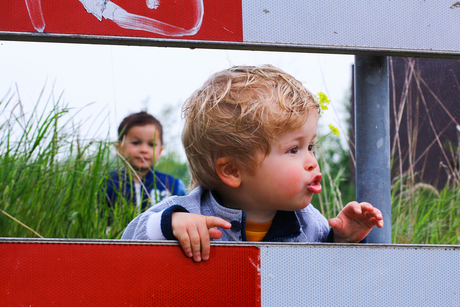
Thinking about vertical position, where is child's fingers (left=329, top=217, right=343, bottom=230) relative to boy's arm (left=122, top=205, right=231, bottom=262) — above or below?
below

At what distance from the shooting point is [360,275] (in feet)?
3.19

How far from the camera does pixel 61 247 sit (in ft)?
3.01

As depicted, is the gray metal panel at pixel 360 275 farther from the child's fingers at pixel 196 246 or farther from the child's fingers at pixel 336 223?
the child's fingers at pixel 336 223

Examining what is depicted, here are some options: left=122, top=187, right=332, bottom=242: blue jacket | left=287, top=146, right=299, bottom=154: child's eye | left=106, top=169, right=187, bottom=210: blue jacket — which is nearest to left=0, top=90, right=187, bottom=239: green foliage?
left=106, top=169, right=187, bottom=210: blue jacket

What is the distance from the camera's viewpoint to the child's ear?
1329 millimetres

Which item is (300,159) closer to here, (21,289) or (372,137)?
(372,137)

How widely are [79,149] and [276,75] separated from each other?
110cm

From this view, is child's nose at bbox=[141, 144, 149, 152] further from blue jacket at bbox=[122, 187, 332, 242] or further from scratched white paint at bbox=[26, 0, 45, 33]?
scratched white paint at bbox=[26, 0, 45, 33]

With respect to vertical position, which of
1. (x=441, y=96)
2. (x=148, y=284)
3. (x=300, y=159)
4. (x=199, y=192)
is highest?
(x=441, y=96)

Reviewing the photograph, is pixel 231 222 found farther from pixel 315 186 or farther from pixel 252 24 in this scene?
pixel 252 24

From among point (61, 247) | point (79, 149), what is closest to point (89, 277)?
point (61, 247)

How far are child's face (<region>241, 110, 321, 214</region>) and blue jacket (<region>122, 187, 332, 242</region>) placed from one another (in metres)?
0.14

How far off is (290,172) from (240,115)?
9.0 inches

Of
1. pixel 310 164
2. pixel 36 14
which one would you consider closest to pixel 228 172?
pixel 310 164
